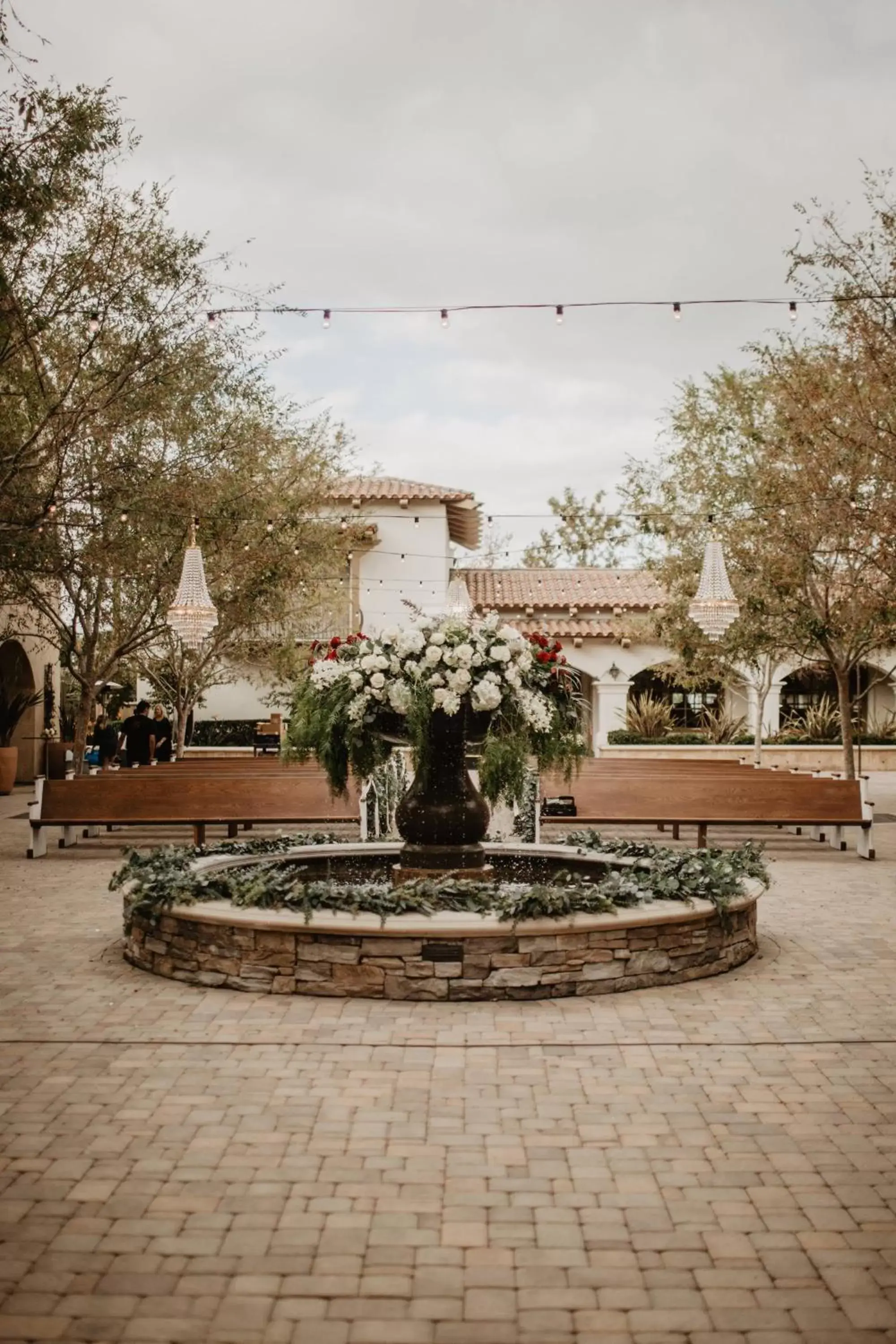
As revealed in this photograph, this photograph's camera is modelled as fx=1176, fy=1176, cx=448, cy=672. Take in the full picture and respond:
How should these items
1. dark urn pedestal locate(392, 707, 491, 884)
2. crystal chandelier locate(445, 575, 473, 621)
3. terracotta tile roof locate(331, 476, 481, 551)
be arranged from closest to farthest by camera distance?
1. dark urn pedestal locate(392, 707, 491, 884)
2. crystal chandelier locate(445, 575, 473, 621)
3. terracotta tile roof locate(331, 476, 481, 551)

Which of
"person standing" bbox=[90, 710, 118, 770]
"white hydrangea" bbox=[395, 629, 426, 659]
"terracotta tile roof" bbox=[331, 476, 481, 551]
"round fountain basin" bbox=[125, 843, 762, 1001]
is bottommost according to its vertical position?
"round fountain basin" bbox=[125, 843, 762, 1001]

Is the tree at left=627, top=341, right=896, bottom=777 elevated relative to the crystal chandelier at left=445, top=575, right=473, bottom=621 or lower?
elevated

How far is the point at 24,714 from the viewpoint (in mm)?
22750

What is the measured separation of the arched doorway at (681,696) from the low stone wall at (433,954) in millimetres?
25603

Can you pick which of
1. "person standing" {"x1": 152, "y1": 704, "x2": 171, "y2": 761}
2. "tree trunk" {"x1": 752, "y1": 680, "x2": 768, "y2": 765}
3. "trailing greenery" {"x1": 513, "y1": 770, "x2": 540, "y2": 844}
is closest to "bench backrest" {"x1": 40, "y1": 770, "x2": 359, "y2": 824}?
"trailing greenery" {"x1": 513, "y1": 770, "x2": 540, "y2": 844}

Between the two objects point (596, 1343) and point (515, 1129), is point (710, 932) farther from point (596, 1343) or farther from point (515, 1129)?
point (596, 1343)

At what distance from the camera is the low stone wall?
6.18m

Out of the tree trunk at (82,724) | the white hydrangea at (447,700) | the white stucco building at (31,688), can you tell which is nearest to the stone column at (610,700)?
the white stucco building at (31,688)

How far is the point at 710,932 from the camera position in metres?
6.84

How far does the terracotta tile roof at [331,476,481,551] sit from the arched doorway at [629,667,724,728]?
6580 millimetres

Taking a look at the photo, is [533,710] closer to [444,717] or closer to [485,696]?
[485,696]

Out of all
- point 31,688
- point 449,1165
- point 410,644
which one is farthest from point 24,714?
point 449,1165

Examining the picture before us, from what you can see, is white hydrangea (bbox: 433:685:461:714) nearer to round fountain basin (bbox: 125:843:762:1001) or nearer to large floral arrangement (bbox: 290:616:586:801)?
large floral arrangement (bbox: 290:616:586:801)

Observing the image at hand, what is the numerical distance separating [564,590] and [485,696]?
25.6 meters
